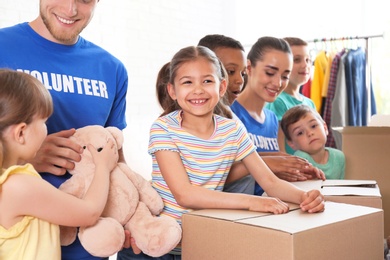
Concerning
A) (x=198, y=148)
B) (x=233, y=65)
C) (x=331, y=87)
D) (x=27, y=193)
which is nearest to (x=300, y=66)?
(x=331, y=87)

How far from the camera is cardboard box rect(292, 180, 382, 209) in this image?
4.67 ft

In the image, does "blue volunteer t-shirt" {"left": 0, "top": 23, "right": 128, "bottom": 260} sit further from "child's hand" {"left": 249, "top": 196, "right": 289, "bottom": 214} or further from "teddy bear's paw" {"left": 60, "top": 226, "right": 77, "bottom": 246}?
"child's hand" {"left": 249, "top": 196, "right": 289, "bottom": 214}

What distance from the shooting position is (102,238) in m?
1.18

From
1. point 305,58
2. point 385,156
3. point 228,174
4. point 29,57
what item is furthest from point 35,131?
point 305,58

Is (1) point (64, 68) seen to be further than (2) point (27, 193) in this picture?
Yes

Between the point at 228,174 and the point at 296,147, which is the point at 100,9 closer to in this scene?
the point at 296,147

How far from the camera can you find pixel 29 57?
1.37 meters

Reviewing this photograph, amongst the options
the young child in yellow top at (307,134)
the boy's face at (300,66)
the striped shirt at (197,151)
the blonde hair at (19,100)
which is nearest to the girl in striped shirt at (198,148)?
the striped shirt at (197,151)

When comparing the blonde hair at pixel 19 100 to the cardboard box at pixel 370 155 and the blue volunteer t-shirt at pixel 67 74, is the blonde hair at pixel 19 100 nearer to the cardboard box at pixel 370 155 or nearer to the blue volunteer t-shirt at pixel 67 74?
the blue volunteer t-shirt at pixel 67 74

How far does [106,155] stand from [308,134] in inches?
47.1

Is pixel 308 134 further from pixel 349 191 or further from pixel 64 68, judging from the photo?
pixel 64 68

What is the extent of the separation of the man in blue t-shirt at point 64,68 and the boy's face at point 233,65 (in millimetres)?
540

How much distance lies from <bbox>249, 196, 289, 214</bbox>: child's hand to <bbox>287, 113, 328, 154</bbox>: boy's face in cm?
107

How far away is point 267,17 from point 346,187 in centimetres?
382
